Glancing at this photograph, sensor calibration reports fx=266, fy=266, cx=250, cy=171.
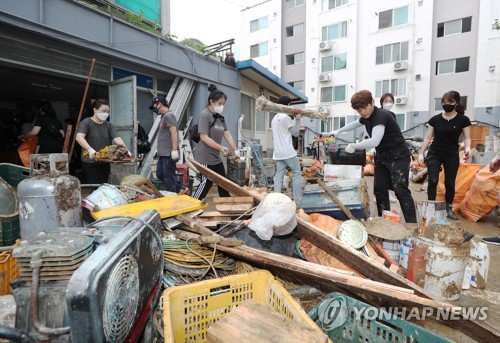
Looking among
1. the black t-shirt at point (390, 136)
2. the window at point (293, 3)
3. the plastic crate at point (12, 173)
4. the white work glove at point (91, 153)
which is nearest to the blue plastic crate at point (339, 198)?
the black t-shirt at point (390, 136)

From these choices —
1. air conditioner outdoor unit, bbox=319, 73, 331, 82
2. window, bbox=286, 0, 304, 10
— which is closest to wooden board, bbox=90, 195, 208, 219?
air conditioner outdoor unit, bbox=319, 73, 331, 82

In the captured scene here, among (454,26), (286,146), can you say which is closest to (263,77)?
(286,146)

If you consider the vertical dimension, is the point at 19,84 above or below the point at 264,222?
above

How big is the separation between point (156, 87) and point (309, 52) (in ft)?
64.1

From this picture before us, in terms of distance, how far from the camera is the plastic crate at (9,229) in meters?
2.16

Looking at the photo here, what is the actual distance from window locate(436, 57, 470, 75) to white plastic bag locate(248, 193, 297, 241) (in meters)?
21.9

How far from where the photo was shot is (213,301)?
148 centimetres

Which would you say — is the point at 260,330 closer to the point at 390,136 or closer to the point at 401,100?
the point at 390,136

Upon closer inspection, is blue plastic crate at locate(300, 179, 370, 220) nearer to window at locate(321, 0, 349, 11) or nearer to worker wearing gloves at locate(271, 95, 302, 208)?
worker wearing gloves at locate(271, 95, 302, 208)

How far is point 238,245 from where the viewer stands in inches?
87.4

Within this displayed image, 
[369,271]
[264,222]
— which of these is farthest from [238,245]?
[369,271]

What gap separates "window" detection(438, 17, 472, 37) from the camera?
17484 millimetres

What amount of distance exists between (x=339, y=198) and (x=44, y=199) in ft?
9.77

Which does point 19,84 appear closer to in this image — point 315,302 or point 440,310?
point 315,302
